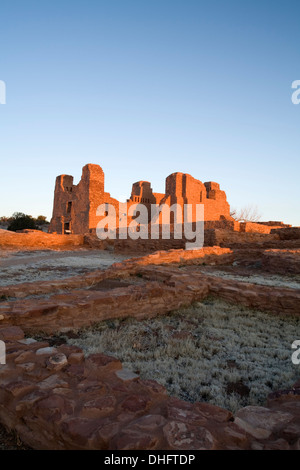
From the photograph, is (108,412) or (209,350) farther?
(209,350)

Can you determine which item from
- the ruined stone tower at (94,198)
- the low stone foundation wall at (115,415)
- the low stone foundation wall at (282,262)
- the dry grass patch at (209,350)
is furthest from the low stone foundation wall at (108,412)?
the ruined stone tower at (94,198)

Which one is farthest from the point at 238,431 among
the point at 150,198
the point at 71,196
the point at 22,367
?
the point at 150,198

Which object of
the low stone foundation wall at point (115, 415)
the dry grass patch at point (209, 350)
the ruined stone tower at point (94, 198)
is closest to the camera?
the low stone foundation wall at point (115, 415)

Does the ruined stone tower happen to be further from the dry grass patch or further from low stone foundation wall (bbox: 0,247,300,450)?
low stone foundation wall (bbox: 0,247,300,450)

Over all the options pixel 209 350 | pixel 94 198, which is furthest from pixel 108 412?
pixel 94 198

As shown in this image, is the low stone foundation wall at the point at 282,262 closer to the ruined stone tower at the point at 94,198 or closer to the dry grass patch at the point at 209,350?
the dry grass patch at the point at 209,350

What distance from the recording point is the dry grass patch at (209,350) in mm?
2094

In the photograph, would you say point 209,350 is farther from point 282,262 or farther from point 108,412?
point 282,262

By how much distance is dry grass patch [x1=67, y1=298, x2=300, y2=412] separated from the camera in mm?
2094

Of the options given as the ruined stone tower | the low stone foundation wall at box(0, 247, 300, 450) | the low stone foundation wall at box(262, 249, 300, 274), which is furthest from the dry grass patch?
the ruined stone tower

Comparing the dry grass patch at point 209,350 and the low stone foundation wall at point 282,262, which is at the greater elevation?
the low stone foundation wall at point 282,262

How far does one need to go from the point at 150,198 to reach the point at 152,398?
38330 millimetres

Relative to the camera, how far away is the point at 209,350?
2775 mm

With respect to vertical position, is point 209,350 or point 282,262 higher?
point 282,262
